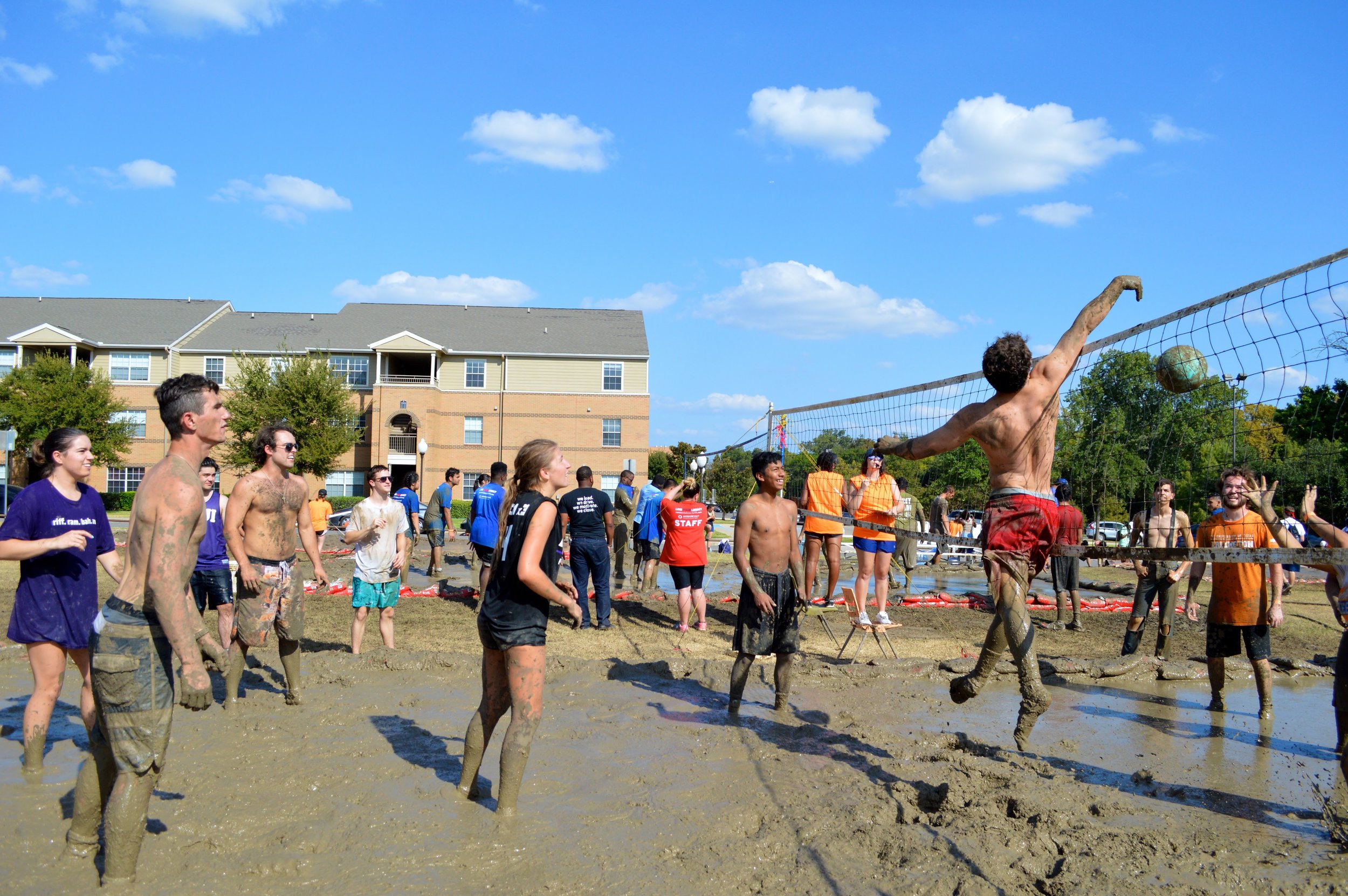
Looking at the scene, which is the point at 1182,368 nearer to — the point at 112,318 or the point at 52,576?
the point at 52,576

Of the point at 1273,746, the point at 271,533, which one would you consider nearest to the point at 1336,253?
the point at 1273,746

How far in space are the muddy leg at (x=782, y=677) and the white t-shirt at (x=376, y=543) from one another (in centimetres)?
327

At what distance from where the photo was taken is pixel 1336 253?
436cm

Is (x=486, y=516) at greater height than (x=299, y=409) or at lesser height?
lesser

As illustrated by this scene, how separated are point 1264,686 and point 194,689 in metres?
6.63

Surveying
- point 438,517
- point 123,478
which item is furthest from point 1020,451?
point 123,478

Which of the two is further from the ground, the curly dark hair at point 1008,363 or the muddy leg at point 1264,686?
the curly dark hair at point 1008,363

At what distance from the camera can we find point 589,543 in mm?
9852

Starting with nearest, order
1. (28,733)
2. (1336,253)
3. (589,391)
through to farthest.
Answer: (1336,253), (28,733), (589,391)

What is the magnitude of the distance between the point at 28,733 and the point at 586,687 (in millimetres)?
3565

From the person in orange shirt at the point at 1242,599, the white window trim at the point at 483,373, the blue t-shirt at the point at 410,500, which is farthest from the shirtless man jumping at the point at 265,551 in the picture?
the white window trim at the point at 483,373

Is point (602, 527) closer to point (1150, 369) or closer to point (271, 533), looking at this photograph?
point (271, 533)

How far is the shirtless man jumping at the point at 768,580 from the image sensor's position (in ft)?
19.9

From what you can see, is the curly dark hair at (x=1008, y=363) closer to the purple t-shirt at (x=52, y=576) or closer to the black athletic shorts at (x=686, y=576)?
the purple t-shirt at (x=52, y=576)
